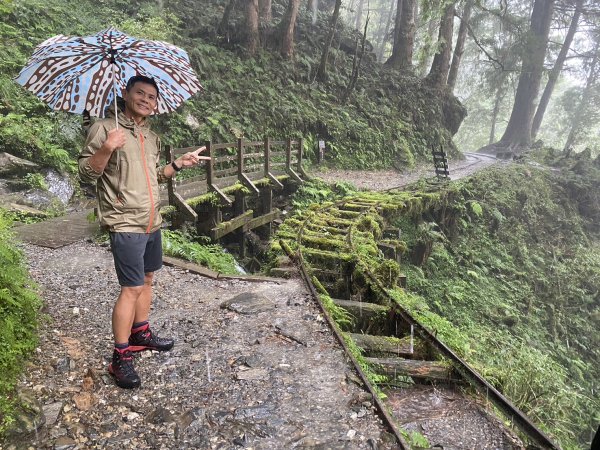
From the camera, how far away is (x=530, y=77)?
103 feet

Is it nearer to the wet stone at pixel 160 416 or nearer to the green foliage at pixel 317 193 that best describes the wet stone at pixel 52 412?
the wet stone at pixel 160 416

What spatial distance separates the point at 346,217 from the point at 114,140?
7670 mm

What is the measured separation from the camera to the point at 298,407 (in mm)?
3111

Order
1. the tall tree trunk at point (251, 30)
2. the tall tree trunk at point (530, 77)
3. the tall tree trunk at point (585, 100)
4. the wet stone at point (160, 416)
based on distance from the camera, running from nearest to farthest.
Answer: the wet stone at point (160, 416) → the tall tree trunk at point (251, 30) → the tall tree trunk at point (530, 77) → the tall tree trunk at point (585, 100)

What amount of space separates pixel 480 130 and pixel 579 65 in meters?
19.2

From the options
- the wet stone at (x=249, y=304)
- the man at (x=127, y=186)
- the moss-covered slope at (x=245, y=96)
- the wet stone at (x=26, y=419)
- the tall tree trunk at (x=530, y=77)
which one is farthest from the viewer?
the tall tree trunk at (x=530, y=77)

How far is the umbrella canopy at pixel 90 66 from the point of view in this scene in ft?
9.29

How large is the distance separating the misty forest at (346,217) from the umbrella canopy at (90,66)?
0.53 ft

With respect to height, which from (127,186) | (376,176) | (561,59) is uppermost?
(561,59)

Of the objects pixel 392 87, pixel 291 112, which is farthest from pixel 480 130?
pixel 291 112

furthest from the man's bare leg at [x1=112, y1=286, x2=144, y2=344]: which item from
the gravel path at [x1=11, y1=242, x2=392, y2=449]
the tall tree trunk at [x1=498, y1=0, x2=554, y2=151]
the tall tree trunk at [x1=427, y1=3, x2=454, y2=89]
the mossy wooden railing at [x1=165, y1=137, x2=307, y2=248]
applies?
the tall tree trunk at [x1=498, y1=0, x2=554, y2=151]

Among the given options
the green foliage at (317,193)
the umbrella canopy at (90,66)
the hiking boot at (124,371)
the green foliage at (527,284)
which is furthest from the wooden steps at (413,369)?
the green foliage at (317,193)

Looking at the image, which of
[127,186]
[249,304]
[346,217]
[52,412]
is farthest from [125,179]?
[346,217]

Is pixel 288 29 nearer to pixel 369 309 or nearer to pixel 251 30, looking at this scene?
pixel 251 30
